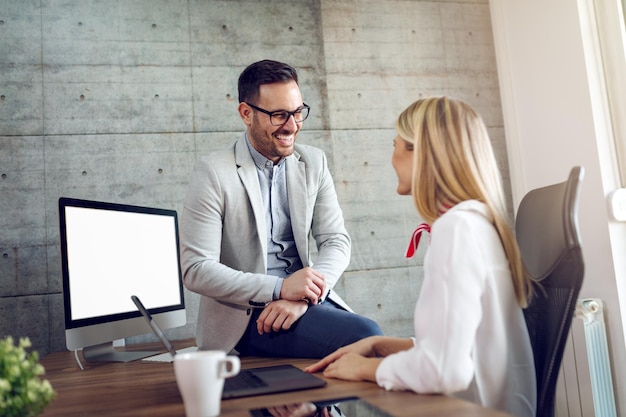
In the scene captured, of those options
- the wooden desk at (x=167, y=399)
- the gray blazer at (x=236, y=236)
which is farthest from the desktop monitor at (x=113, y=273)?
the wooden desk at (x=167, y=399)

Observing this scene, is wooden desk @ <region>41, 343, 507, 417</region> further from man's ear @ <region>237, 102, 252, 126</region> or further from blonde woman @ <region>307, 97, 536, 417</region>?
man's ear @ <region>237, 102, 252, 126</region>

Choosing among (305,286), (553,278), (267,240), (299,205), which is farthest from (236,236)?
(553,278)

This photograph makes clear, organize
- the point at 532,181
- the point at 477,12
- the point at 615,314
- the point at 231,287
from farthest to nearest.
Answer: the point at 477,12 < the point at 532,181 < the point at 615,314 < the point at 231,287

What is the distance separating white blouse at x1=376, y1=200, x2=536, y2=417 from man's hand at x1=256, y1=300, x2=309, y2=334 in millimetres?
777

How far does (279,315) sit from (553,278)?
35.3 inches

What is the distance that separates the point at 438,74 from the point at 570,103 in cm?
71

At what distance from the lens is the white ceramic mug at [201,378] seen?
33.1 inches

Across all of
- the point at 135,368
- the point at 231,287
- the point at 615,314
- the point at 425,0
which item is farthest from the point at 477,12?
the point at 135,368

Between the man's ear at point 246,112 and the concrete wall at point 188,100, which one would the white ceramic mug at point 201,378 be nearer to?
the man's ear at point 246,112

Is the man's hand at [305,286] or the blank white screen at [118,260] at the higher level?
the blank white screen at [118,260]

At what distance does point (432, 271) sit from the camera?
40.5 inches

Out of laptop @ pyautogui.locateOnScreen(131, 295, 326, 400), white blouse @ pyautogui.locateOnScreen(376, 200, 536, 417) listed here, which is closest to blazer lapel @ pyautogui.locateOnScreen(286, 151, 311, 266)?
laptop @ pyautogui.locateOnScreen(131, 295, 326, 400)

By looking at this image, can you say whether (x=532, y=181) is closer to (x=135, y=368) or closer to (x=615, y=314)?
(x=615, y=314)

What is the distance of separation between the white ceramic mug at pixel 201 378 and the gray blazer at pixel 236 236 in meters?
1.01
